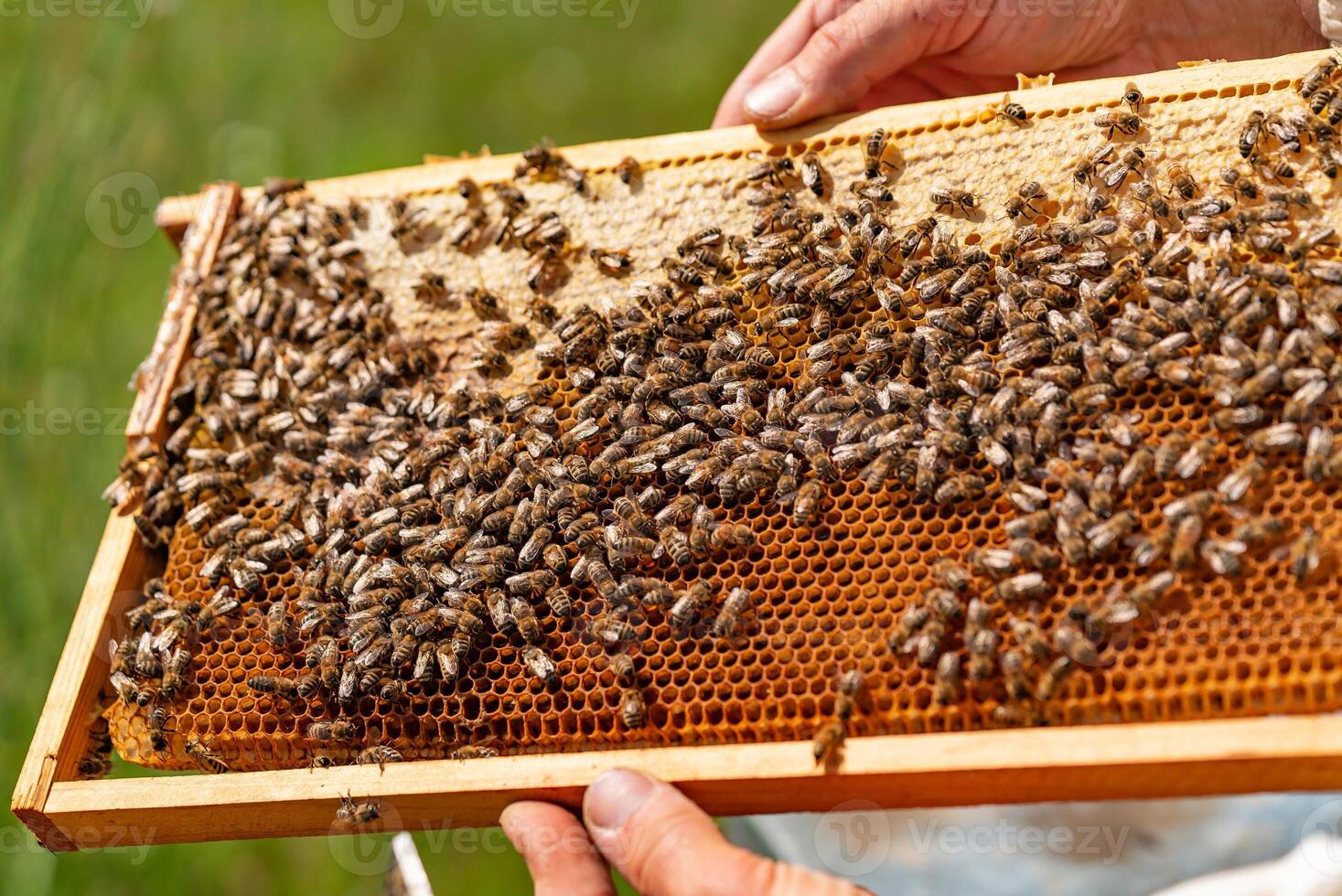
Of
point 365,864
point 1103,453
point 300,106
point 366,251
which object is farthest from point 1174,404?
point 300,106

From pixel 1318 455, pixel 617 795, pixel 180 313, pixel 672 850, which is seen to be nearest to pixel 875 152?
pixel 1318 455

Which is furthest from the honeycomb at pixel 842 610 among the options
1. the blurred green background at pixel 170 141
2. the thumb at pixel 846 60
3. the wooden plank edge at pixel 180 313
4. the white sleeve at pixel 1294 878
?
the blurred green background at pixel 170 141

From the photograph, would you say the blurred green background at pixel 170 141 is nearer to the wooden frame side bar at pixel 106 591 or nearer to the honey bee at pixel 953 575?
the wooden frame side bar at pixel 106 591

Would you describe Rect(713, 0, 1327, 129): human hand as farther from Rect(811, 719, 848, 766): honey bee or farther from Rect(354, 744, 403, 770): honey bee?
Rect(354, 744, 403, 770): honey bee

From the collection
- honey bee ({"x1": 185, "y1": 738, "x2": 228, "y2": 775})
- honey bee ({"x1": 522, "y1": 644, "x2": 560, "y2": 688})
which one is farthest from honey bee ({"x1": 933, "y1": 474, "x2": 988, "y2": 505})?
honey bee ({"x1": 185, "y1": 738, "x2": 228, "y2": 775})

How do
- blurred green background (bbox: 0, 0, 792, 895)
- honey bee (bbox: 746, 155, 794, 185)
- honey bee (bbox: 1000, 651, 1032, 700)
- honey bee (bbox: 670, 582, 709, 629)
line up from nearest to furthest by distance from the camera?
honey bee (bbox: 1000, 651, 1032, 700) → honey bee (bbox: 670, 582, 709, 629) → honey bee (bbox: 746, 155, 794, 185) → blurred green background (bbox: 0, 0, 792, 895)

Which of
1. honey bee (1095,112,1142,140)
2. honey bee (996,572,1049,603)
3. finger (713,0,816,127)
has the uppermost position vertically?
finger (713,0,816,127)

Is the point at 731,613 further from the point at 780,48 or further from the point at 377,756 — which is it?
the point at 780,48

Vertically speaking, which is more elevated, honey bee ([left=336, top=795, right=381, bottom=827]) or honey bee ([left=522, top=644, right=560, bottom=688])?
honey bee ([left=522, top=644, right=560, bottom=688])

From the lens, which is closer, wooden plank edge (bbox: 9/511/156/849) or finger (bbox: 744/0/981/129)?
wooden plank edge (bbox: 9/511/156/849)
